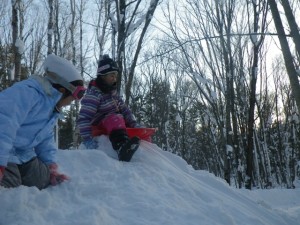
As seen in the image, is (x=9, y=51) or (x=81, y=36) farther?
(x=81, y=36)

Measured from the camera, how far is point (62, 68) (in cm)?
254

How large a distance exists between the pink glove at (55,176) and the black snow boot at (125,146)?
0.82 m

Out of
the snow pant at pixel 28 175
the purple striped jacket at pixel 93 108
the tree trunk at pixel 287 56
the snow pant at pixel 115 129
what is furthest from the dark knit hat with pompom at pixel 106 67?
the tree trunk at pixel 287 56

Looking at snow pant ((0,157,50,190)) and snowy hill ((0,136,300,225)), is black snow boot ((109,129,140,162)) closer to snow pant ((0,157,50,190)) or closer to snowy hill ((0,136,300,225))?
snowy hill ((0,136,300,225))

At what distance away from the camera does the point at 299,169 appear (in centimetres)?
1594

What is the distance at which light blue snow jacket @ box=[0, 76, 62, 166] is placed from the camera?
6.70 ft

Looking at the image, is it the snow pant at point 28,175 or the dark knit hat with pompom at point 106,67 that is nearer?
the snow pant at point 28,175

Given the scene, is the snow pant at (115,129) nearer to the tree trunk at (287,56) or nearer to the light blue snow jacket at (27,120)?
the light blue snow jacket at (27,120)

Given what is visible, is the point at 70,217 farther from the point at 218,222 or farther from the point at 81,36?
the point at 81,36

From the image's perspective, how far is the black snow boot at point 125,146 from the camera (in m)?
3.60

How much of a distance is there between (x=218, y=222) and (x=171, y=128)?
89.4 feet

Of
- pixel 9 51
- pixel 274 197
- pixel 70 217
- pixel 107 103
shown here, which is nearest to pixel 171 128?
pixel 9 51

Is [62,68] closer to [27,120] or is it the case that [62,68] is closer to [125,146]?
[27,120]

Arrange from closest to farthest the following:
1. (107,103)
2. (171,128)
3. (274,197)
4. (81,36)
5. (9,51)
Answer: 1. (107,103)
2. (274,197)
3. (9,51)
4. (81,36)
5. (171,128)
